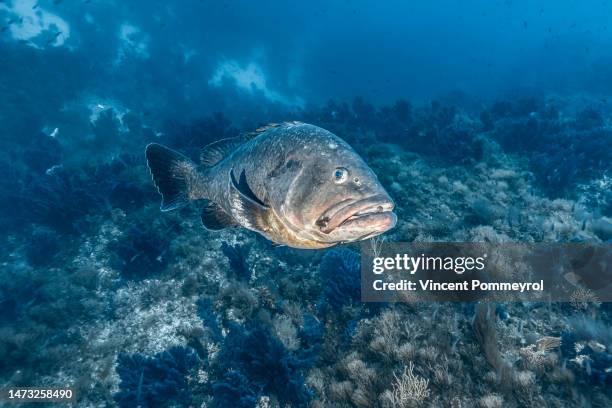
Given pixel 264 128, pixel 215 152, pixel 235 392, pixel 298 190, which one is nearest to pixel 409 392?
pixel 235 392

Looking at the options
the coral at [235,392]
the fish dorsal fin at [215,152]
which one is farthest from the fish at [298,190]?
the coral at [235,392]

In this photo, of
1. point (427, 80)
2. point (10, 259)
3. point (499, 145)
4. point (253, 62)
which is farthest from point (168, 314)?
point (427, 80)

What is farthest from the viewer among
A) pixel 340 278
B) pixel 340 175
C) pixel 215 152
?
pixel 340 278

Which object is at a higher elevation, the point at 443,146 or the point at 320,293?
the point at 443,146

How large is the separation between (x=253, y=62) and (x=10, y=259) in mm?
39229

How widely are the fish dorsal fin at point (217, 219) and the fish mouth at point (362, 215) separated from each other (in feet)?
6.37

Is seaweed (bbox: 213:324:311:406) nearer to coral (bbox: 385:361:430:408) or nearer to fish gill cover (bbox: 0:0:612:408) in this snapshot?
fish gill cover (bbox: 0:0:612:408)

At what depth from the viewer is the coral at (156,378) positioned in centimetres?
480

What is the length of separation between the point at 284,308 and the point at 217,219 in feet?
7.90

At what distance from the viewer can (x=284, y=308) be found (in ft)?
19.3

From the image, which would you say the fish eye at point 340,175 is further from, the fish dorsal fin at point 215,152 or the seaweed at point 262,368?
the seaweed at point 262,368

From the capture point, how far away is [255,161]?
3582 millimetres

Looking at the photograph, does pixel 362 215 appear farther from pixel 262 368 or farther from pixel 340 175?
pixel 262 368

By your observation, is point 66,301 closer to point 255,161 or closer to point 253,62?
point 255,161
